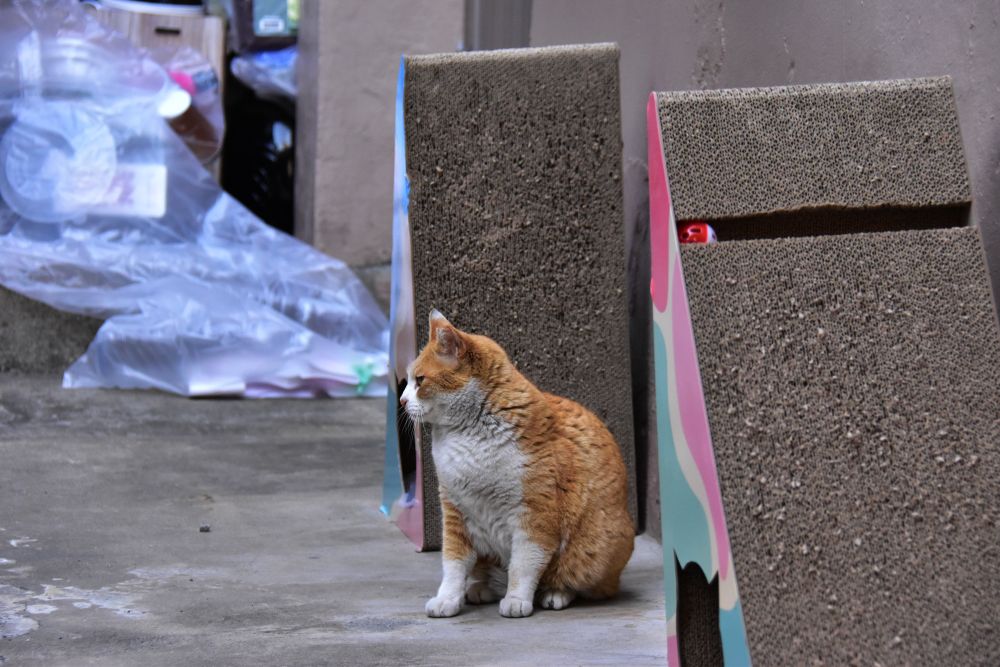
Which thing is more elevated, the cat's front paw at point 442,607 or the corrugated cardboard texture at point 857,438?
the corrugated cardboard texture at point 857,438

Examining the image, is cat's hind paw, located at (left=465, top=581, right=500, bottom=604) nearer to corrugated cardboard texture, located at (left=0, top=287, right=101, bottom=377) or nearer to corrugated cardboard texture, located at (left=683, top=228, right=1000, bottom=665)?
corrugated cardboard texture, located at (left=683, top=228, right=1000, bottom=665)

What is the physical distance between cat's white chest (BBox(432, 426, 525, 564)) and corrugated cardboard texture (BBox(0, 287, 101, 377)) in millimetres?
3740

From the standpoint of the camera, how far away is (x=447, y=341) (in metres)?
2.92

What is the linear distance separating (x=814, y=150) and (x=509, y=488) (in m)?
1.06

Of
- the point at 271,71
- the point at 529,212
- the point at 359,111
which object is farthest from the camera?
the point at 271,71

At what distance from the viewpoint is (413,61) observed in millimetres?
3521

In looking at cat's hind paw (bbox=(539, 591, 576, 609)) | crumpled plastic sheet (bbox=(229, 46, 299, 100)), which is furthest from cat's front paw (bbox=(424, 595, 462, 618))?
crumpled plastic sheet (bbox=(229, 46, 299, 100))

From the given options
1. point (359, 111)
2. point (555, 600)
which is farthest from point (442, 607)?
point (359, 111)

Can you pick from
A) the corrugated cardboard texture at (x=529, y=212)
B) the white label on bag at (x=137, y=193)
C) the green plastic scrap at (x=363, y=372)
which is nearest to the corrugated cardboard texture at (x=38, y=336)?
the white label on bag at (x=137, y=193)

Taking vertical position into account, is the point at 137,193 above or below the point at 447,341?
below

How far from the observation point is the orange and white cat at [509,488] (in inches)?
114

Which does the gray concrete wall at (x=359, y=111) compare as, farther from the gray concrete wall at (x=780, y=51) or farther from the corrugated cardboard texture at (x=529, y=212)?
the corrugated cardboard texture at (x=529, y=212)

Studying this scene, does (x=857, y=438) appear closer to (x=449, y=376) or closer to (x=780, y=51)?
(x=449, y=376)

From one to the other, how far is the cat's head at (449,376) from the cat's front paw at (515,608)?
0.43m
